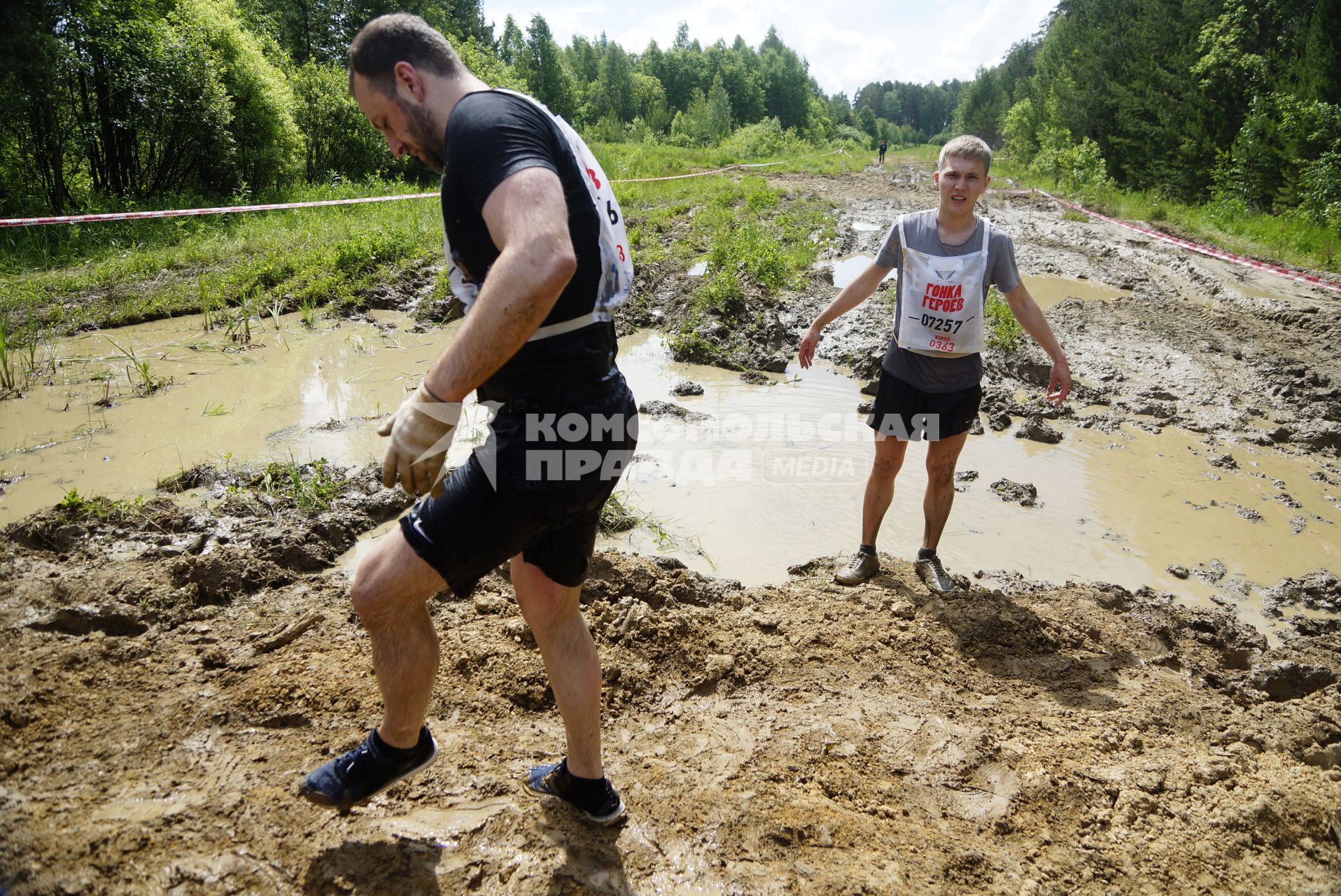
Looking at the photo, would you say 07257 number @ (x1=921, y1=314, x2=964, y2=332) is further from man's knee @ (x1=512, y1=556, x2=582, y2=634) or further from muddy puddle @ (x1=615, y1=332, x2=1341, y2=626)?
man's knee @ (x1=512, y1=556, x2=582, y2=634)

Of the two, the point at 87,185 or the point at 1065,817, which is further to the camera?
the point at 87,185

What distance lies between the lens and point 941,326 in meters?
3.50

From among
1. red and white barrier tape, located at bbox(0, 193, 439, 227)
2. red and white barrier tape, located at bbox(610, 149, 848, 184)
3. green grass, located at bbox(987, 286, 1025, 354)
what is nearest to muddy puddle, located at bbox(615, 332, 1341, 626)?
green grass, located at bbox(987, 286, 1025, 354)

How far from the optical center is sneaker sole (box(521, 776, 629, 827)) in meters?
2.08

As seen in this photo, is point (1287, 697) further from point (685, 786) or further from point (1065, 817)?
point (685, 786)

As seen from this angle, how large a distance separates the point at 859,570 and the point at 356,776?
2568 mm

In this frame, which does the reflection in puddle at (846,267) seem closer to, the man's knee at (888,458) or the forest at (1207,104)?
the man's knee at (888,458)

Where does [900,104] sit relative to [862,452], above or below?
above

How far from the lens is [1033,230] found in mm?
15961

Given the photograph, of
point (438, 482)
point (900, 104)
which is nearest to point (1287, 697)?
point (438, 482)

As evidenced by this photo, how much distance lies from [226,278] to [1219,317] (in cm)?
1100

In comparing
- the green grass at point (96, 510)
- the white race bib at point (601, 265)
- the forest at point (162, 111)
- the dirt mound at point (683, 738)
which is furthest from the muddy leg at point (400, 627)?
the forest at point (162, 111)

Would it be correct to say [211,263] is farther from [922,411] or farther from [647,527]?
[922,411]

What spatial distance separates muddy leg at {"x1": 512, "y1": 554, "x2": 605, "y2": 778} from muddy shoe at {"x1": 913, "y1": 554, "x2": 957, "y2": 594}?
2.23 m
